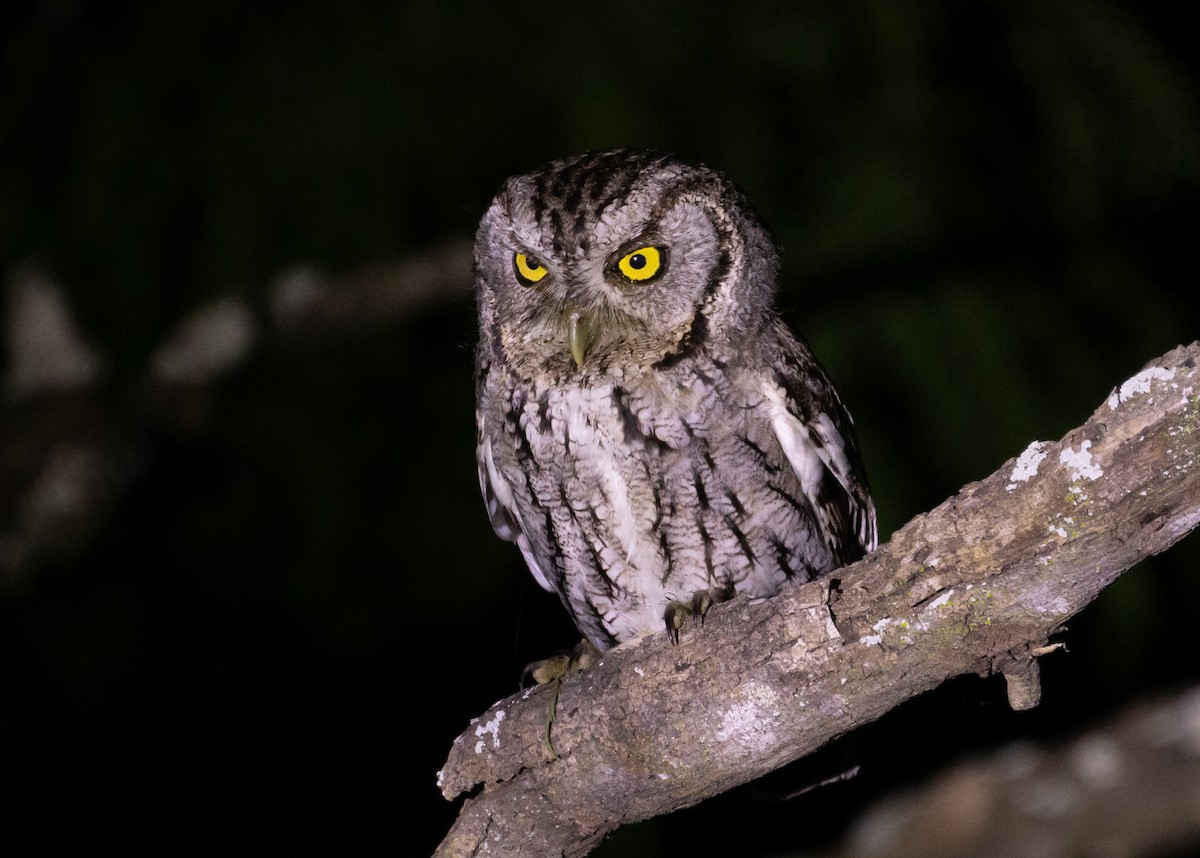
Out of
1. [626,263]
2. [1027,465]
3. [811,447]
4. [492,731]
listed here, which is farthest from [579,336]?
[1027,465]

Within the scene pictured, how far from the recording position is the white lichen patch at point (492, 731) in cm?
120

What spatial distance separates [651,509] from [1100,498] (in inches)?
22.9

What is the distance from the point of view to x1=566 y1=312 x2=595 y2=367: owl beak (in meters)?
1.27

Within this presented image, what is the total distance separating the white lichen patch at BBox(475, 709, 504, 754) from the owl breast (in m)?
0.26

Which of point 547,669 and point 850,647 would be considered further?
point 547,669

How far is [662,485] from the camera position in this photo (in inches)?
51.2

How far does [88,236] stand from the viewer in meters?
2.11

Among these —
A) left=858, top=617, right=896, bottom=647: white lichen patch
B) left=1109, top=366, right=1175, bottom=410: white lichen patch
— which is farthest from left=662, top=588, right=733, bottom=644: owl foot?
left=1109, top=366, right=1175, bottom=410: white lichen patch

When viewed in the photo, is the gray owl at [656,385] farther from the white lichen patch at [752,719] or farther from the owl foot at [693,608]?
the white lichen patch at [752,719]

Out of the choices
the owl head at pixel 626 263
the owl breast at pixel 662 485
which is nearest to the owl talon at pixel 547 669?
the owl breast at pixel 662 485

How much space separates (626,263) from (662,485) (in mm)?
274

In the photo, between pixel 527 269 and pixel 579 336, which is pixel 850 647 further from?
pixel 527 269

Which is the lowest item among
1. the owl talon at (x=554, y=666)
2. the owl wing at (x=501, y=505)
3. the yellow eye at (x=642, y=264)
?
the owl talon at (x=554, y=666)

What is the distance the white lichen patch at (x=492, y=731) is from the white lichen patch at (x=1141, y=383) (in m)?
0.73
